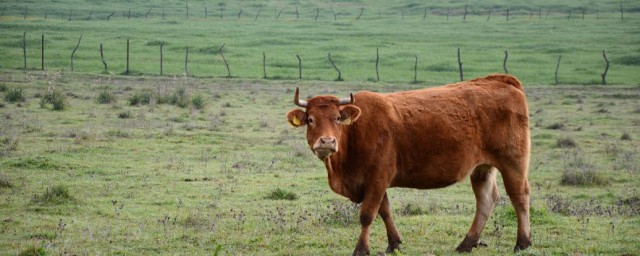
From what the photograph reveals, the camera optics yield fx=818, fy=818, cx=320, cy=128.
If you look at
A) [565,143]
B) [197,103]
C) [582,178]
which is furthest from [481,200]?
[197,103]

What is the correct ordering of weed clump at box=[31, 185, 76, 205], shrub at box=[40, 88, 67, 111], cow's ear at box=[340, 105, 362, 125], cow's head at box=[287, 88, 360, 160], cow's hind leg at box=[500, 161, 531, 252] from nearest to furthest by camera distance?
cow's head at box=[287, 88, 360, 160], cow's ear at box=[340, 105, 362, 125], cow's hind leg at box=[500, 161, 531, 252], weed clump at box=[31, 185, 76, 205], shrub at box=[40, 88, 67, 111]

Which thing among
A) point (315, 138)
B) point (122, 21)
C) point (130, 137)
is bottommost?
point (122, 21)

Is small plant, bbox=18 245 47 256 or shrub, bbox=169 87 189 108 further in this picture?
shrub, bbox=169 87 189 108

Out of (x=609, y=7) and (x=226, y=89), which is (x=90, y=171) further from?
(x=609, y=7)

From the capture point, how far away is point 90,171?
15.4 meters

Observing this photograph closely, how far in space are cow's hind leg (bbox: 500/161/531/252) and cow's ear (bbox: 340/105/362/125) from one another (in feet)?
6.61

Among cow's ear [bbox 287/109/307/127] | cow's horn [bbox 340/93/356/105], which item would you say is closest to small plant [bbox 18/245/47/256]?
cow's ear [bbox 287/109/307/127]

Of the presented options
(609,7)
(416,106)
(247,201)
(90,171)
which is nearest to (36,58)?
(90,171)

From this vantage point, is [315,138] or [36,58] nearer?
[315,138]

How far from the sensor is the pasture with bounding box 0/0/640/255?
33.5ft

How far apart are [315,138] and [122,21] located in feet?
235

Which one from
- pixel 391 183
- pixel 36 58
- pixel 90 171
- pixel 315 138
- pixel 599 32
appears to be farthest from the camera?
pixel 599 32

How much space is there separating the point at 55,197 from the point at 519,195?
6.86m

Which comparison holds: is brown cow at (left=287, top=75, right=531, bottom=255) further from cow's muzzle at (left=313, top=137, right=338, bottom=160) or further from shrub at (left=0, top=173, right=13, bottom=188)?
shrub at (left=0, top=173, right=13, bottom=188)
